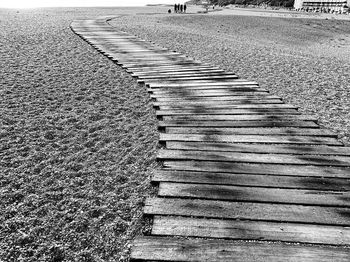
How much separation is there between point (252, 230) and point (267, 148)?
6.60 ft

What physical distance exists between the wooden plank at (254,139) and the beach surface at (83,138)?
46 cm

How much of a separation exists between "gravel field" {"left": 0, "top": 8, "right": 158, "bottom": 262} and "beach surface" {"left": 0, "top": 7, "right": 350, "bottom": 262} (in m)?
0.01

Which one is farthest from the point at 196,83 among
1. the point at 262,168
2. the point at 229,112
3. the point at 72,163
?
the point at 72,163

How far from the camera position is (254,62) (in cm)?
1210

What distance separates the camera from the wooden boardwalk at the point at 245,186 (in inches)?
122

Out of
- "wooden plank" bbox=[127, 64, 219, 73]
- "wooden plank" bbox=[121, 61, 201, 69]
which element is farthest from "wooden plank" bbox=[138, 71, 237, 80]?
"wooden plank" bbox=[121, 61, 201, 69]

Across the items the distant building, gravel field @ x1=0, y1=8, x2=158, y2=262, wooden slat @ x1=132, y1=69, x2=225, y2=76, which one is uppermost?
wooden slat @ x1=132, y1=69, x2=225, y2=76

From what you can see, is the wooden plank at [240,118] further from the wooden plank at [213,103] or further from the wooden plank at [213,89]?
the wooden plank at [213,89]

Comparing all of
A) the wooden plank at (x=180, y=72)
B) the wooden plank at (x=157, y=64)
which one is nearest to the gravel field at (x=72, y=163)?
the wooden plank at (x=180, y=72)

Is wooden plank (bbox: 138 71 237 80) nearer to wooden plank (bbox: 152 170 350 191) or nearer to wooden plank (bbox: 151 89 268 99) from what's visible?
wooden plank (bbox: 151 89 268 99)

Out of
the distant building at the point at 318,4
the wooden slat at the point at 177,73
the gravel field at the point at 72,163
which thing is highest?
the wooden slat at the point at 177,73

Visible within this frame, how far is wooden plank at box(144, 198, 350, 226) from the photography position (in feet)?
11.3

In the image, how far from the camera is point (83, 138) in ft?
18.0

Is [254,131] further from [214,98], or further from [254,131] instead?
[214,98]
